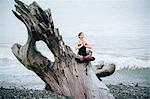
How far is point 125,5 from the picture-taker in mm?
3260

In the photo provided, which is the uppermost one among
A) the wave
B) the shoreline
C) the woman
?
the woman

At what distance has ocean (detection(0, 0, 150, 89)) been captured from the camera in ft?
10.3

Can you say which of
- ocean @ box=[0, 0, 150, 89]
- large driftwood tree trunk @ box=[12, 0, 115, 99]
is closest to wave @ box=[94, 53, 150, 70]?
ocean @ box=[0, 0, 150, 89]

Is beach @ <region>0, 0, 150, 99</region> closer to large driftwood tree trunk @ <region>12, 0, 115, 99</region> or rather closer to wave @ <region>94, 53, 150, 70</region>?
wave @ <region>94, 53, 150, 70</region>

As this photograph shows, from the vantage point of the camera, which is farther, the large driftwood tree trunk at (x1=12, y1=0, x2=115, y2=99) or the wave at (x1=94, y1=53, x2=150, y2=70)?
the wave at (x1=94, y1=53, x2=150, y2=70)

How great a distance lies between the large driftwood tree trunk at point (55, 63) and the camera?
2.90 m

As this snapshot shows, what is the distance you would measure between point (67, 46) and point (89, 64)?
21 cm

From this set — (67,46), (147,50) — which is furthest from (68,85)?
(147,50)

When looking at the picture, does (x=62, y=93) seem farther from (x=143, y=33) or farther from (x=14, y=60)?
(x=143, y=33)

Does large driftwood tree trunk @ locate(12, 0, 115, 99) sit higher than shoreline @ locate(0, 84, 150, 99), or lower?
higher

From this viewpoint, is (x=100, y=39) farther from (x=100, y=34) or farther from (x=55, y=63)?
(x=55, y=63)

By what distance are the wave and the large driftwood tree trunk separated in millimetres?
120

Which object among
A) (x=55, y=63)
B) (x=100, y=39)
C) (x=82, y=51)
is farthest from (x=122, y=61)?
(x=55, y=63)

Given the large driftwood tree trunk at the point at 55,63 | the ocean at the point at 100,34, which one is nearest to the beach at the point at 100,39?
the ocean at the point at 100,34
